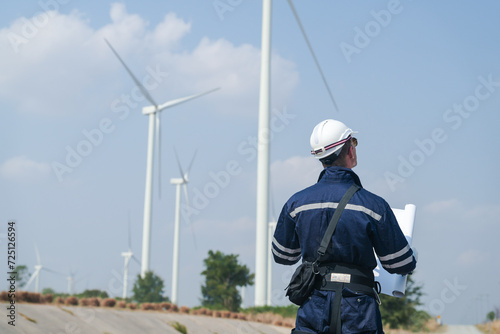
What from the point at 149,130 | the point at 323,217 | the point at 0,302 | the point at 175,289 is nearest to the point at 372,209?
the point at 323,217

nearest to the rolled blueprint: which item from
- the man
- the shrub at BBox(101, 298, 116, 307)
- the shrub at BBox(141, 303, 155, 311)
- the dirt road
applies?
the man

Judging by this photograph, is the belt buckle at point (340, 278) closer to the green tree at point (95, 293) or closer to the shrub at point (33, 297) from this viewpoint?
the shrub at point (33, 297)

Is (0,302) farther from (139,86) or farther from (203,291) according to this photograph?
(139,86)

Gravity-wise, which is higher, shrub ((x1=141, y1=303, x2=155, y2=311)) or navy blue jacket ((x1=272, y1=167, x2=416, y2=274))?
navy blue jacket ((x1=272, y1=167, x2=416, y2=274))

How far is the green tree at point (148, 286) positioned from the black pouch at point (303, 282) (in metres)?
44.6

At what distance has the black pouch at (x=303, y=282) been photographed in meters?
5.47

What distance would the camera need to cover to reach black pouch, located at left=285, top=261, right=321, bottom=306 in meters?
5.47

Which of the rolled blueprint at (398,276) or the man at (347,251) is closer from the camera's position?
the man at (347,251)

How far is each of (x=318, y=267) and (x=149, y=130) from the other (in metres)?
50.8

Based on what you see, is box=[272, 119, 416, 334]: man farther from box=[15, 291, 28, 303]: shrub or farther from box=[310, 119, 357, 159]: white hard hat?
box=[15, 291, 28, 303]: shrub

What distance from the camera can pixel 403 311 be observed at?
32250 mm

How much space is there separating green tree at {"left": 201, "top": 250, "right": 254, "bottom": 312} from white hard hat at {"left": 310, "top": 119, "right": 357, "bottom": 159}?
86.9 ft

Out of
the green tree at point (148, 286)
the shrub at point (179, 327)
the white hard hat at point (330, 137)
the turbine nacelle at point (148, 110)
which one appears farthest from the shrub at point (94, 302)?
the turbine nacelle at point (148, 110)

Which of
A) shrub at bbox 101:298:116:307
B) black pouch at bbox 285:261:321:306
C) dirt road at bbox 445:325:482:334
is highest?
black pouch at bbox 285:261:321:306
